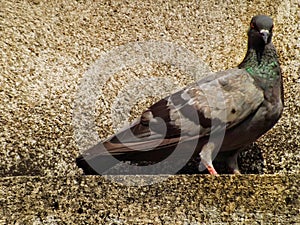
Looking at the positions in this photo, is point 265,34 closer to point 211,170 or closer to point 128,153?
point 211,170

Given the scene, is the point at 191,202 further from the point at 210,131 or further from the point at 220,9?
the point at 220,9

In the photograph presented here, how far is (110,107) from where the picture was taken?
3.48 metres

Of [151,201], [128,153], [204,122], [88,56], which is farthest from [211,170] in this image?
[88,56]

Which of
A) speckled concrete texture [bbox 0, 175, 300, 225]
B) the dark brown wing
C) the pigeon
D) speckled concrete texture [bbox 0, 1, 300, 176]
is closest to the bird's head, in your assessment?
the pigeon

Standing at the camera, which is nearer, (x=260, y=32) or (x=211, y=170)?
(x=211, y=170)

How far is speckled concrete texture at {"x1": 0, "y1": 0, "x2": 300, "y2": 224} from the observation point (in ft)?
7.69

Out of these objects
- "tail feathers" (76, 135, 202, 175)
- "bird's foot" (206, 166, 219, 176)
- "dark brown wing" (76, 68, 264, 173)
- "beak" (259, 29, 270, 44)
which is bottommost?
"bird's foot" (206, 166, 219, 176)

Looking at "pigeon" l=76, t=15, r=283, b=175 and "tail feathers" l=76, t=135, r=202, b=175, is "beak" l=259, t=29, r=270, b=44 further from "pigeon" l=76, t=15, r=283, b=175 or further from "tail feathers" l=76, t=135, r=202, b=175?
"tail feathers" l=76, t=135, r=202, b=175

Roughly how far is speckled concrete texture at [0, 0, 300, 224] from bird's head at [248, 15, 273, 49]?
1.45 feet

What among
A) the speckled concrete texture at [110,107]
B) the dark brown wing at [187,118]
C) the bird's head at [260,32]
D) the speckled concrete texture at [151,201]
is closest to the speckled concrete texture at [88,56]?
the speckled concrete texture at [110,107]

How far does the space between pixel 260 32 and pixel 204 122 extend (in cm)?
58

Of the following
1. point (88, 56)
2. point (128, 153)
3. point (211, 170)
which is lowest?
point (211, 170)

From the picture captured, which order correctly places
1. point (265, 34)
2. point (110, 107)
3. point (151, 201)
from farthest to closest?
point (110, 107), point (265, 34), point (151, 201)

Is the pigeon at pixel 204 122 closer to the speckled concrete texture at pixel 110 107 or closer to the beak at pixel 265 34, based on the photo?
the beak at pixel 265 34
